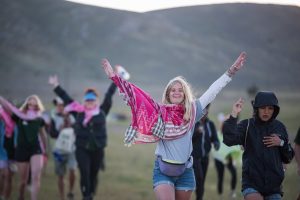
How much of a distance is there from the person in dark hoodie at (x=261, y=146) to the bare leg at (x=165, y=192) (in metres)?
0.86

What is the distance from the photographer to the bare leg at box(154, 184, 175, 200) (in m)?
6.54

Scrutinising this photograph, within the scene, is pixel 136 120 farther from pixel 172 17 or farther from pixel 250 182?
pixel 172 17

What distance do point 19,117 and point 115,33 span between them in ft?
388

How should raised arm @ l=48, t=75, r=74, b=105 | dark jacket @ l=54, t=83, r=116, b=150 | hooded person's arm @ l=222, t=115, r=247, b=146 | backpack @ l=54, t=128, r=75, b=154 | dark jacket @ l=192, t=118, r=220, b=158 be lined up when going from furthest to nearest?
1. backpack @ l=54, t=128, r=75, b=154
2. raised arm @ l=48, t=75, r=74, b=105
3. dark jacket @ l=54, t=83, r=116, b=150
4. dark jacket @ l=192, t=118, r=220, b=158
5. hooded person's arm @ l=222, t=115, r=247, b=146

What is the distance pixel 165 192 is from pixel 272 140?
1.34 meters

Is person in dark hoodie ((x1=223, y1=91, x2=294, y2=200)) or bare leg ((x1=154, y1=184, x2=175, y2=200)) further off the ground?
person in dark hoodie ((x1=223, y1=91, x2=294, y2=200))

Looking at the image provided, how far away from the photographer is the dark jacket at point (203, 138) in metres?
10.9

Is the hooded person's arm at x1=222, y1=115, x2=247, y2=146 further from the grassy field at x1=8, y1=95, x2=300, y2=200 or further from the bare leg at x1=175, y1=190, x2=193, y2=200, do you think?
the grassy field at x1=8, y1=95, x2=300, y2=200

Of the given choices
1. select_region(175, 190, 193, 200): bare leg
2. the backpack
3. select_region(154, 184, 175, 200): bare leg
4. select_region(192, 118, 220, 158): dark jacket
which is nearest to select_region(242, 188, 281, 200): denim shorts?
select_region(175, 190, 193, 200): bare leg

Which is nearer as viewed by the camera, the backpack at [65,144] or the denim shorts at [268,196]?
the denim shorts at [268,196]

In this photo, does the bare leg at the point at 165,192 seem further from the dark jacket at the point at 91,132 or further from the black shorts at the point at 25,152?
the dark jacket at the point at 91,132

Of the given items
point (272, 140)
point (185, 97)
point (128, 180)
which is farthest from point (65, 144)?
point (272, 140)

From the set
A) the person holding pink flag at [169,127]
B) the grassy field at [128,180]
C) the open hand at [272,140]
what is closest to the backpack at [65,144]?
the grassy field at [128,180]

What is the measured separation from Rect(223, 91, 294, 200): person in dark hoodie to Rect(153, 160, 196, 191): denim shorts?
1.94 feet
